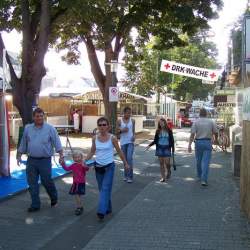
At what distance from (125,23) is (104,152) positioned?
13.9 m

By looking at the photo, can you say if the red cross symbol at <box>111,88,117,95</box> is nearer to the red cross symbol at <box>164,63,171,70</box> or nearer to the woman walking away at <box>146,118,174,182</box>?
the red cross symbol at <box>164,63,171,70</box>

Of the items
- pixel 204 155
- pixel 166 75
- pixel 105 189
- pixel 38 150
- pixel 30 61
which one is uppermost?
pixel 166 75

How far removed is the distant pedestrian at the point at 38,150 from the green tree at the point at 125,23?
22.7ft

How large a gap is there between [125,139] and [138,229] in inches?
191

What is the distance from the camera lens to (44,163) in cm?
895

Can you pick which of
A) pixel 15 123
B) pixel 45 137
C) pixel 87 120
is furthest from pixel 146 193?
pixel 87 120

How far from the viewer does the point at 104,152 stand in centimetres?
833

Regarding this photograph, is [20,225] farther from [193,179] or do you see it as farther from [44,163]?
[193,179]

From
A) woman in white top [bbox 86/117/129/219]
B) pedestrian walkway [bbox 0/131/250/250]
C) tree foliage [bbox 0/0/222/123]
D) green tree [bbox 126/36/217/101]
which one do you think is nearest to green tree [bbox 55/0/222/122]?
tree foliage [bbox 0/0/222/123]

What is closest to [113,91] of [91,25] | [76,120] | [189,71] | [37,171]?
[91,25]

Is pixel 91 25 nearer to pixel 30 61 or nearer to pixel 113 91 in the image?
pixel 113 91

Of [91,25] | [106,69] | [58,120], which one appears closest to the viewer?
[91,25]

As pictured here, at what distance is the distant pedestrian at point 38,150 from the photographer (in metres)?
8.84

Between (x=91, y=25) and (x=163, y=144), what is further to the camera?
(x=91, y=25)
